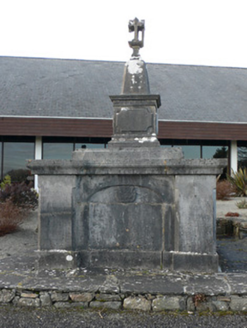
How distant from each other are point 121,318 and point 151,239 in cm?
108

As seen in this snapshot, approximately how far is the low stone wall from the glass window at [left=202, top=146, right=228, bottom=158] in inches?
503

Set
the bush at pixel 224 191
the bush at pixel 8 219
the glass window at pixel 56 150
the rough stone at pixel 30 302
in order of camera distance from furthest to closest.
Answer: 1. the glass window at pixel 56 150
2. the bush at pixel 224 191
3. the bush at pixel 8 219
4. the rough stone at pixel 30 302

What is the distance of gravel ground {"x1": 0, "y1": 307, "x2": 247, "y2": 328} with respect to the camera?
2.76m

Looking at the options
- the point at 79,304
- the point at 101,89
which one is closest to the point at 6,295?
the point at 79,304

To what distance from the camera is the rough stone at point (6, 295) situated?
3156 millimetres

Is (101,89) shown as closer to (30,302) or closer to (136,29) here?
(136,29)

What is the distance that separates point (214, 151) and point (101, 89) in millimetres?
6069

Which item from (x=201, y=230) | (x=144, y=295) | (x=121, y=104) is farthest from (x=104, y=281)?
(x=121, y=104)

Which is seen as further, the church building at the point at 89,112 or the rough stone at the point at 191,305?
the church building at the point at 89,112

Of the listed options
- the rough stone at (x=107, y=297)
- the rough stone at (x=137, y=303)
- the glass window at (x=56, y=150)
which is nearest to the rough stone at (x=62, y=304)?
the rough stone at (x=107, y=297)

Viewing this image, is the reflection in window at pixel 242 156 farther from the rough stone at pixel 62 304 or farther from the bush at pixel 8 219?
the rough stone at pixel 62 304

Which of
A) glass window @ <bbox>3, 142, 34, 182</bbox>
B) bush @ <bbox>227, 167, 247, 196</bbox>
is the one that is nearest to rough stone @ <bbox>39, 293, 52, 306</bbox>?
bush @ <bbox>227, 167, 247, 196</bbox>

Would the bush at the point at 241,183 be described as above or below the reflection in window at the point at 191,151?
below

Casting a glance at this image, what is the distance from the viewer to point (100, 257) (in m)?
3.81
